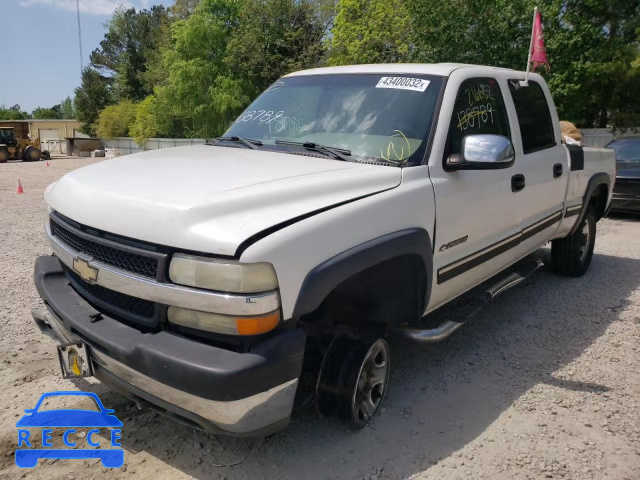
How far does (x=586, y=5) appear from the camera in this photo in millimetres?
16859

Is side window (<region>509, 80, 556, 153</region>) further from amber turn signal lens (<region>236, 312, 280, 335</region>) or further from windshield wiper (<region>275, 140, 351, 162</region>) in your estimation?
amber turn signal lens (<region>236, 312, 280, 335</region>)

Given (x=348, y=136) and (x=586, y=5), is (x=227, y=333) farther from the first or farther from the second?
(x=586, y=5)

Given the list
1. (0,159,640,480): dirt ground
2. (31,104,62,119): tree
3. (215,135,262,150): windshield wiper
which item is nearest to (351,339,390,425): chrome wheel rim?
(0,159,640,480): dirt ground

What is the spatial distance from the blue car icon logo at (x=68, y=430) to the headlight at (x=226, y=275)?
1186 millimetres

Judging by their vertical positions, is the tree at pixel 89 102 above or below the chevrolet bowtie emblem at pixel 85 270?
above

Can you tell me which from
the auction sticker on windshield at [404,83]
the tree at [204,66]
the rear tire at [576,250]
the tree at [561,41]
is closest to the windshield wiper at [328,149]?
the auction sticker on windshield at [404,83]

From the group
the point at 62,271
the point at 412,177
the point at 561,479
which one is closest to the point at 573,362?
the point at 561,479

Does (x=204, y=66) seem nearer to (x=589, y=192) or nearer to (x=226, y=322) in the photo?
(x=589, y=192)

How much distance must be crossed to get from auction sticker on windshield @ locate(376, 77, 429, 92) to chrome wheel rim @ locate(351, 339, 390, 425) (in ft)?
5.38

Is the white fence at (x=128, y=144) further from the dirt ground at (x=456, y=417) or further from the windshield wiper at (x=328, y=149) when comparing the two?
the windshield wiper at (x=328, y=149)

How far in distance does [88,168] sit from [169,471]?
1.83 m

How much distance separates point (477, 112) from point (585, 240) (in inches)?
120

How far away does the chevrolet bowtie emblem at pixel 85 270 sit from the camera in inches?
98.7

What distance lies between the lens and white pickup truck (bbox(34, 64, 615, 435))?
2162 mm
